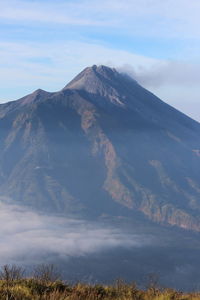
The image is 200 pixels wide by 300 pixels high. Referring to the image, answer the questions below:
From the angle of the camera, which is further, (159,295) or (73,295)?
(159,295)

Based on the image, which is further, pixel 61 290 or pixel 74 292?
pixel 61 290

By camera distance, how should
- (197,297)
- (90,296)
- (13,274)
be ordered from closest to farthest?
(90,296), (13,274), (197,297)

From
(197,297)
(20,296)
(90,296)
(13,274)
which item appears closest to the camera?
(20,296)

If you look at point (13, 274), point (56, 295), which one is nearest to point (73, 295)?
point (56, 295)

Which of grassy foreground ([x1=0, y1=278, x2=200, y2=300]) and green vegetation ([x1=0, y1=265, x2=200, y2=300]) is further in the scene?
green vegetation ([x1=0, y1=265, x2=200, y2=300])

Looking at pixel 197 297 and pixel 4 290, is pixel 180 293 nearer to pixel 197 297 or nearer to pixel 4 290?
pixel 197 297

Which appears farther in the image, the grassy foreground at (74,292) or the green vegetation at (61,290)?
the green vegetation at (61,290)

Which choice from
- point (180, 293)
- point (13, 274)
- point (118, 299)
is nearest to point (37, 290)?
point (13, 274)
